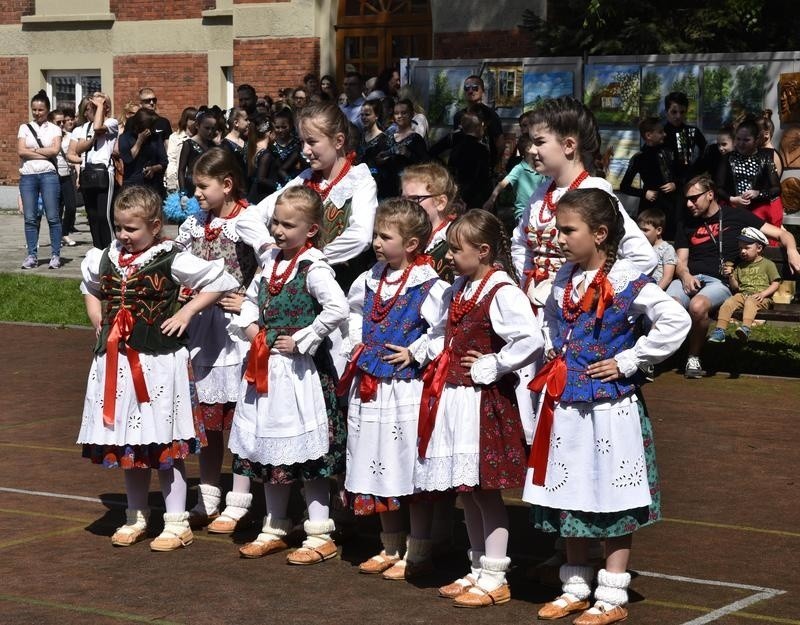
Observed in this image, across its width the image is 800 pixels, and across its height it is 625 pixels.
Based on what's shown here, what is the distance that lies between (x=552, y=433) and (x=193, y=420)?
198 cm

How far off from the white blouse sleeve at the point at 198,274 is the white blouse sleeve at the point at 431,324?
3.57 ft

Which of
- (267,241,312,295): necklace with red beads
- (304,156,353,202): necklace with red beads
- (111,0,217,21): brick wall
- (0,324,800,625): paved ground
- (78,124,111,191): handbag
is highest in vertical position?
(111,0,217,21): brick wall

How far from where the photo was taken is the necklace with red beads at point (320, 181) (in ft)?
24.2

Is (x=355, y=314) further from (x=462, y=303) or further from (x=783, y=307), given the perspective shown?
(x=783, y=307)

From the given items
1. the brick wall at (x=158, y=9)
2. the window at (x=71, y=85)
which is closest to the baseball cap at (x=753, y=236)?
the brick wall at (x=158, y=9)

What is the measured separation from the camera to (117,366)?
22.8 ft

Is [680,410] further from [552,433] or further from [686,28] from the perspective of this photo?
[686,28]

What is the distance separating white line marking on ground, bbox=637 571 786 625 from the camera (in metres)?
5.80

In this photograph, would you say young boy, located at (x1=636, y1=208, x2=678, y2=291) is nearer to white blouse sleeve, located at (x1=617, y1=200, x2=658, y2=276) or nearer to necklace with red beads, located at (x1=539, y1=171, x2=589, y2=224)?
necklace with red beads, located at (x1=539, y1=171, x2=589, y2=224)

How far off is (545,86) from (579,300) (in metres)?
9.15

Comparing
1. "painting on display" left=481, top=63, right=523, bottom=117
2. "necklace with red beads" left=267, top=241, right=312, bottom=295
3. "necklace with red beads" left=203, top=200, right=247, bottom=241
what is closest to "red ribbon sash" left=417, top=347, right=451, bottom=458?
"necklace with red beads" left=267, top=241, right=312, bottom=295

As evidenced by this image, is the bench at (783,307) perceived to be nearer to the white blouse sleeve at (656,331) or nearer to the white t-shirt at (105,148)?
the white blouse sleeve at (656,331)

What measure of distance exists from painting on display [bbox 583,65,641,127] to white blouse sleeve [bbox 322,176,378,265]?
7227 millimetres

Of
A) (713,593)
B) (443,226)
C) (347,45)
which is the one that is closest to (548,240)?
(443,226)
